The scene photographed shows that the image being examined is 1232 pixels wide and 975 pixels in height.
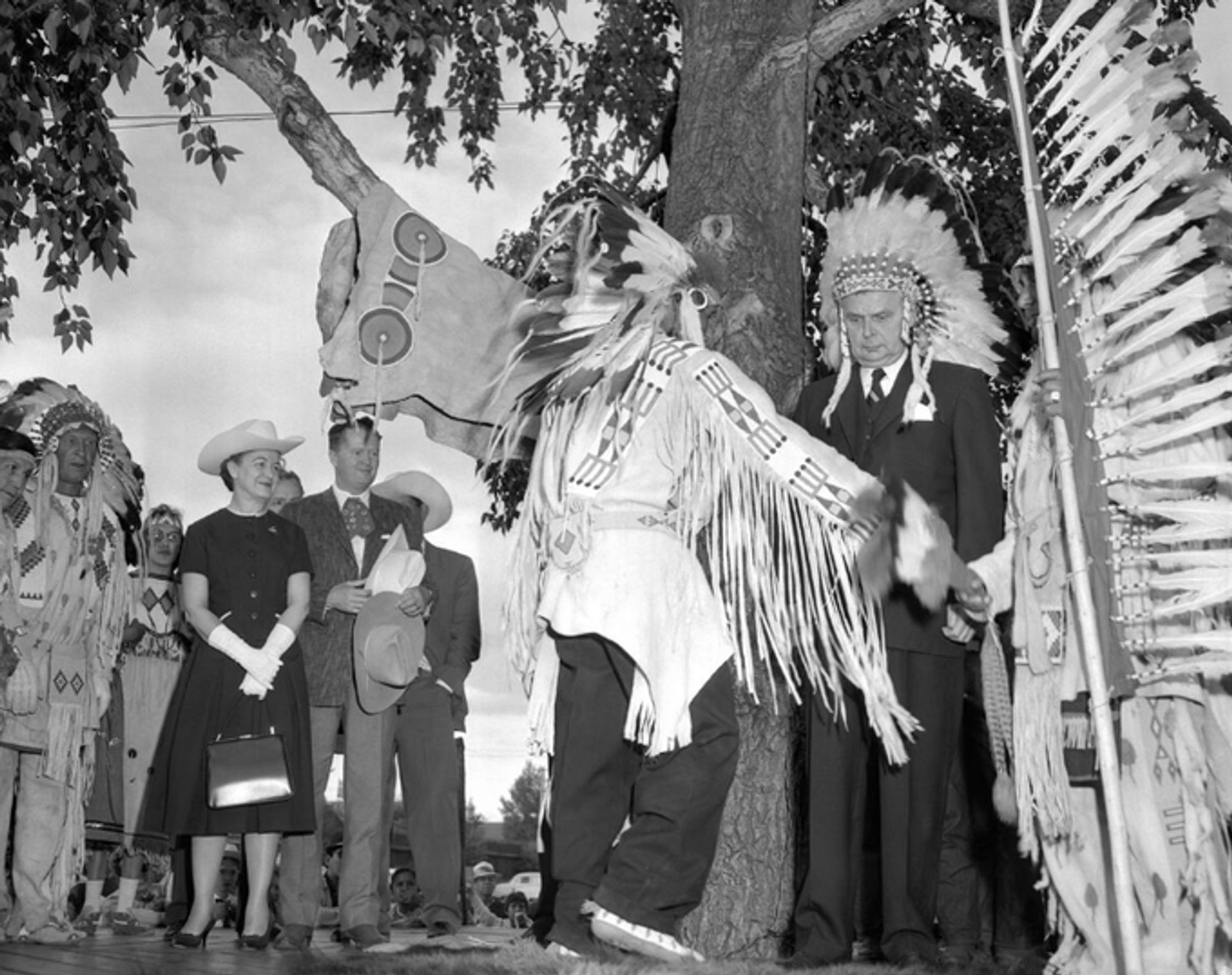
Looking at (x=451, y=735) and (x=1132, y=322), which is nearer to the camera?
(x=1132, y=322)

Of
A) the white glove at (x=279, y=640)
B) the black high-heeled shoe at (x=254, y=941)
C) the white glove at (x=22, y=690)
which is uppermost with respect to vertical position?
the white glove at (x=279, y=640)

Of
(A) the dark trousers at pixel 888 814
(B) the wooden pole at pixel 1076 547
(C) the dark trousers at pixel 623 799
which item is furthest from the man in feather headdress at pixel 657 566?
(B) the wooden pole at pixel 1076 547

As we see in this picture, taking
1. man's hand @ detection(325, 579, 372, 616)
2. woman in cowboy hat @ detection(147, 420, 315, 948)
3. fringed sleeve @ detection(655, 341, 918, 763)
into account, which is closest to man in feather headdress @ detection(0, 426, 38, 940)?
woman in cowboy hat @ detection(147, 420, 315, 948)

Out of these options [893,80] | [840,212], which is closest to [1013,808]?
[840,212]

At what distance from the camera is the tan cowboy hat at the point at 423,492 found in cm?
729

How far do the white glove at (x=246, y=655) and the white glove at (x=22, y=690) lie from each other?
982 mm

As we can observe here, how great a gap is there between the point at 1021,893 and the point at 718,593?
69.4 inches

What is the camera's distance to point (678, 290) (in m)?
4.55

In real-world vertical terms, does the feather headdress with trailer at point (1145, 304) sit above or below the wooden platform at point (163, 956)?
above

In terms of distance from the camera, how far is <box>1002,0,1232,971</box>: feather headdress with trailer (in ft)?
11.3

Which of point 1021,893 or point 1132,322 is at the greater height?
point 1132,322

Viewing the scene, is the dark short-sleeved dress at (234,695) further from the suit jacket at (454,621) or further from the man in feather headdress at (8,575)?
the suit jacket at (454,621)

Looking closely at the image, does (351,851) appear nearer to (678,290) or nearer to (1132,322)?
(678,290)

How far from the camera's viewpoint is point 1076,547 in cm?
335
